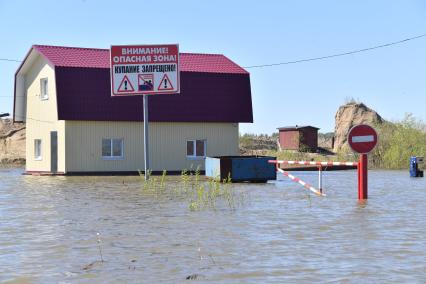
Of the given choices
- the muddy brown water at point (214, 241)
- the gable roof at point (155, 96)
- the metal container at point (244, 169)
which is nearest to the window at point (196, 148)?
the gable roof at point (155, 96)

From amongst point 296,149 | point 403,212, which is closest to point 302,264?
point 403,212

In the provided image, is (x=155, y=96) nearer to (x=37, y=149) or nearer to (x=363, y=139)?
(x=37, y=149)

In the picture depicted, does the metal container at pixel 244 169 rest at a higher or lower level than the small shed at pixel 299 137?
lower

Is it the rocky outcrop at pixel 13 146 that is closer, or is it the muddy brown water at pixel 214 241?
the muddy brown water at pixel 214 241

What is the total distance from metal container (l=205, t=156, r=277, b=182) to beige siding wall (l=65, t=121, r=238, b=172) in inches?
399

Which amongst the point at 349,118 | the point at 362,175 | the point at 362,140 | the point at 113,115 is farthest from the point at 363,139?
the point at 349,118

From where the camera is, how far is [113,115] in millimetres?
34906

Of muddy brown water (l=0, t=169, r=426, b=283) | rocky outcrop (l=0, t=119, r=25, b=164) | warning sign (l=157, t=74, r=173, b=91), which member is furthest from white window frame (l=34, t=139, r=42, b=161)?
muddy brown water (l=0, t=169, r=426, b=283)

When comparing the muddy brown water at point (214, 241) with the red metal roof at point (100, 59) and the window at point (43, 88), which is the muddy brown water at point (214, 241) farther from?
the window at point (43, 88)

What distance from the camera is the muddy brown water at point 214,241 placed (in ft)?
25.1

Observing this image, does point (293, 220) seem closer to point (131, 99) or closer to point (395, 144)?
point (131, 99)

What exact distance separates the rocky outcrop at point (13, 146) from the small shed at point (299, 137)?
22954 mm

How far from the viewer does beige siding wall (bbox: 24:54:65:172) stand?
34.7 m

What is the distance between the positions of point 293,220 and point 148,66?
63.1 feet
